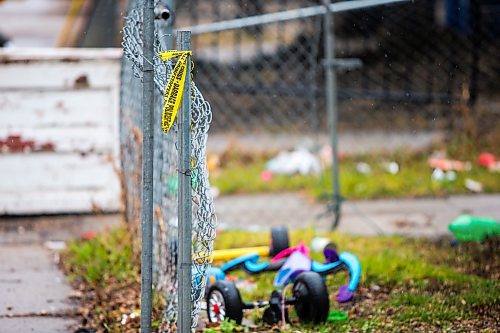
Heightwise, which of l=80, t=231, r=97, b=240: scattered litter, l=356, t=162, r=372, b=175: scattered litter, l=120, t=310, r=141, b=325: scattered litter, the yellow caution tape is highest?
the yellow caution tape

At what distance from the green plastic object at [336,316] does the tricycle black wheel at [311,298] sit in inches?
4.7

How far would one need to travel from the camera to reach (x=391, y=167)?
861cm

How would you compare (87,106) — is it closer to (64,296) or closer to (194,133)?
(64,296)

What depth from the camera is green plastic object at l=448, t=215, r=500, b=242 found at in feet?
19.8

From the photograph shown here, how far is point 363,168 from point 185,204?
529 centimetres

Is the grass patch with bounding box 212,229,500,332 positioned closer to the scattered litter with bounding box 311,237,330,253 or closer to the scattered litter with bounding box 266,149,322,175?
the scattered litter with bounding box 311,237,330,253

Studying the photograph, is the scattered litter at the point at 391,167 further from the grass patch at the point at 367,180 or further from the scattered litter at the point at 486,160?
the scattered litter at the point at 486,160

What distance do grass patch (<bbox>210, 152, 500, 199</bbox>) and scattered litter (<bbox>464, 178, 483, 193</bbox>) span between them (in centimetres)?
4

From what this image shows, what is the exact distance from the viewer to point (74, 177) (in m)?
7.07

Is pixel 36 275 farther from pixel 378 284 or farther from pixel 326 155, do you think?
pixel 326 155

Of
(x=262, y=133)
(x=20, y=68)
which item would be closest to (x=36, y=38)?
(x=262, y=133)

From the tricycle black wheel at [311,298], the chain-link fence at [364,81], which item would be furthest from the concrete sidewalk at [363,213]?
the tricycle black wheel at [311,298]

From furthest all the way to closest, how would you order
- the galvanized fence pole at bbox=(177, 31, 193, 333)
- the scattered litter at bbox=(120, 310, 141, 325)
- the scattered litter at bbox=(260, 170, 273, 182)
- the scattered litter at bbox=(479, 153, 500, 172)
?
the scattered litter at bbox=(479, 153, 500, 172) < the scattered litter at bbox=(260, 170, 273, 182) < the scattered litter at bbox=(120, 310, 141, 325) < the galvanized fence pole at bbox=(177, 31, 193, 333)

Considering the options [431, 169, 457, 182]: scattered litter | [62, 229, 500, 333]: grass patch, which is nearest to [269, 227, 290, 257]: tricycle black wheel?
[62, 229, 500, 333]: grass patch
